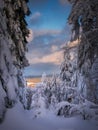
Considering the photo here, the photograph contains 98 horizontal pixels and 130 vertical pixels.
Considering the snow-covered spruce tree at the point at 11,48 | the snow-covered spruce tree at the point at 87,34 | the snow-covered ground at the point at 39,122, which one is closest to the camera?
the snow-covered ground at the point at 39,122

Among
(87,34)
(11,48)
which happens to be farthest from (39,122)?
(87,34)

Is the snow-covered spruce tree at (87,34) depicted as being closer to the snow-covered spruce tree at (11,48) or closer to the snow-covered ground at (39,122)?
the snow-covered spruce tree at (11,48)

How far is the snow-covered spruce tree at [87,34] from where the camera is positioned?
832 centimetres

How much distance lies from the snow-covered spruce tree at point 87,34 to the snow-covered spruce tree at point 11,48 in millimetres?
2099

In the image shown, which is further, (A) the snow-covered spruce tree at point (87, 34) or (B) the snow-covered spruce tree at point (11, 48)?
(A) the snow-covered spruce tree at point (87, 34)

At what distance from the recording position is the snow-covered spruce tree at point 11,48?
24.6ft

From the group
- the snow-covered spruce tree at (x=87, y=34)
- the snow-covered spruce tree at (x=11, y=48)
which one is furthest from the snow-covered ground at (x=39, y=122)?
the snow-covered spruce tree at (x=87, y=34)

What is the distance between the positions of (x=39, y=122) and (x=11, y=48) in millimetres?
2799

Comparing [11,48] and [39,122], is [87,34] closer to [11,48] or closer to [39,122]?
[11,48]

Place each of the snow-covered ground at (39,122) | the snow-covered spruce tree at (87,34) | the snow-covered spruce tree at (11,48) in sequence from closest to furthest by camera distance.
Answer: the snow-covered ground at (39,122)
the snow-covered spruce tree at (11,48)
the snow-covered spruce tree at (87,34)

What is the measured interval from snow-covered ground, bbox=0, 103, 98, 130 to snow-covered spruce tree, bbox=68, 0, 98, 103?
7.84 ft

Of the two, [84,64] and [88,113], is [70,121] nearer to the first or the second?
[88,113]

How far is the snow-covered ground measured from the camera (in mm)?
6992

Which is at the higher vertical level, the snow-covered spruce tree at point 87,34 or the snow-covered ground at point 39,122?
the snow-covered spruce tree at point 87,34
